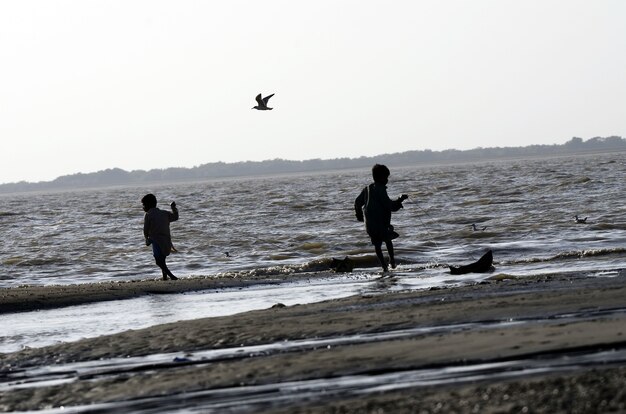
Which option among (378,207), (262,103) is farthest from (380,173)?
(262,103)

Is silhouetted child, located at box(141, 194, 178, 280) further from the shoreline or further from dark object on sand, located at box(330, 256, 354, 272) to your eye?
dark object on sand, located at box(330, 256, 354, 272)

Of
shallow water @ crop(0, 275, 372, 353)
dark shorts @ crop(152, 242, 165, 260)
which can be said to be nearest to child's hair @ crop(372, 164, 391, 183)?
shallow water @ crop(0, 275, 372, 353)

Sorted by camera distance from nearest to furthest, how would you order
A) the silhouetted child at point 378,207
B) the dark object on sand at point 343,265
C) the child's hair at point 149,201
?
the silhouetted child at point 378,207 < the child's hair at point 149,201 < the dark object on sand at point 343,265

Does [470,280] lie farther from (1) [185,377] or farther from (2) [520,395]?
(2) [520,395]

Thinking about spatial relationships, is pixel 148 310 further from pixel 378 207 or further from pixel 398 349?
pixel 398 349

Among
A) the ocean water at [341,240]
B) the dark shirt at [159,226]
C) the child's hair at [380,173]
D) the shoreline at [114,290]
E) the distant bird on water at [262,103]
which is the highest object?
the distant bird on water at [262,103]

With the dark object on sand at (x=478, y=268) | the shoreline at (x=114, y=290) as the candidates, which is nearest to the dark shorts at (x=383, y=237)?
the dark object on sand at (x=478, y=268)

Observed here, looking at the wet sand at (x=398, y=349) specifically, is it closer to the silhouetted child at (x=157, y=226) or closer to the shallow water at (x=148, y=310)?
the shallow water at (x=148, y=310)

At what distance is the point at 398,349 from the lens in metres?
8.50

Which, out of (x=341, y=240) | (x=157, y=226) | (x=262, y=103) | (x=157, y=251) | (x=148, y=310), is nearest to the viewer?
(x=148, y=310)

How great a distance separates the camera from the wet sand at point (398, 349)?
661 centimetres

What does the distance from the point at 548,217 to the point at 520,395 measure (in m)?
A: 25.4

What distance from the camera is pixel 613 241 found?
74.2 ft

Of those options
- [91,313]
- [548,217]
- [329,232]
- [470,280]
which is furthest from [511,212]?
[91,313]
